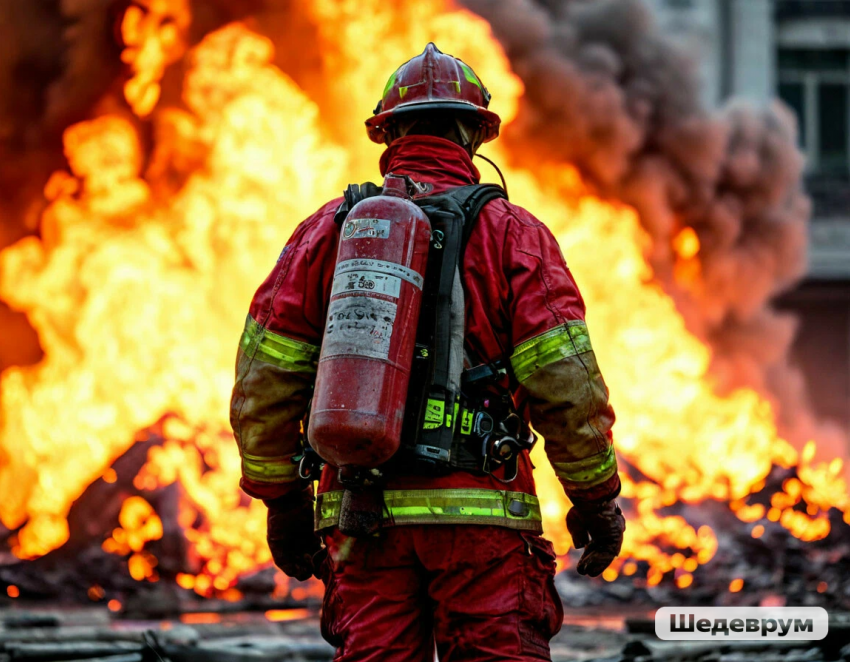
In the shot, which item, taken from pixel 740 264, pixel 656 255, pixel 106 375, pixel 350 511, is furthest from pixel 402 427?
pixel 740 264

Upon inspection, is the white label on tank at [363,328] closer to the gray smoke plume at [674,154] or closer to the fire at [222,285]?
the fire at [222,285]

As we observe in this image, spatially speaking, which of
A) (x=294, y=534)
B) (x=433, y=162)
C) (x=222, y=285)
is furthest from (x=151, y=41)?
(x=294, y=534)

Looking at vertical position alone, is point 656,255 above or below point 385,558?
above

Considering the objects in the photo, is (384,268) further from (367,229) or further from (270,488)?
(270,488)

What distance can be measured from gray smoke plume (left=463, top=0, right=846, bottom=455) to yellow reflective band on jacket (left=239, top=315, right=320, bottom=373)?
8400 mm

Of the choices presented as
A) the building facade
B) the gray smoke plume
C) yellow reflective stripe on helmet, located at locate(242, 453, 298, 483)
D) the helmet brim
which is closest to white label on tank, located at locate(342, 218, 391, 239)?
the helmet brim

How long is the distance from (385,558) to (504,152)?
28.4 ft

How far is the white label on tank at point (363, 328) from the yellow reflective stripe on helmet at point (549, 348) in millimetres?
300

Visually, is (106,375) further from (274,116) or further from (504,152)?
(504,152)

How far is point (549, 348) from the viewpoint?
9.03 feet

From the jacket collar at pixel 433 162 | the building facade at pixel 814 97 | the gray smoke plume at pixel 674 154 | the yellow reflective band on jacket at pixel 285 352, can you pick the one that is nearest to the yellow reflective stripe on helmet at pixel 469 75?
the jacket collar at pixel 433 162

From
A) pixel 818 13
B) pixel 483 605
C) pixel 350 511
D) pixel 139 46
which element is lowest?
pixel 483 605

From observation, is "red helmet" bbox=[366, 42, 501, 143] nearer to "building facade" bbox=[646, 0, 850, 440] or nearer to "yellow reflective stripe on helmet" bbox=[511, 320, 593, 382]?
"yellow reflective stripe on helmet" bbox=[511, 320, 593, 382]

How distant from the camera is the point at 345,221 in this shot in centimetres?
282
